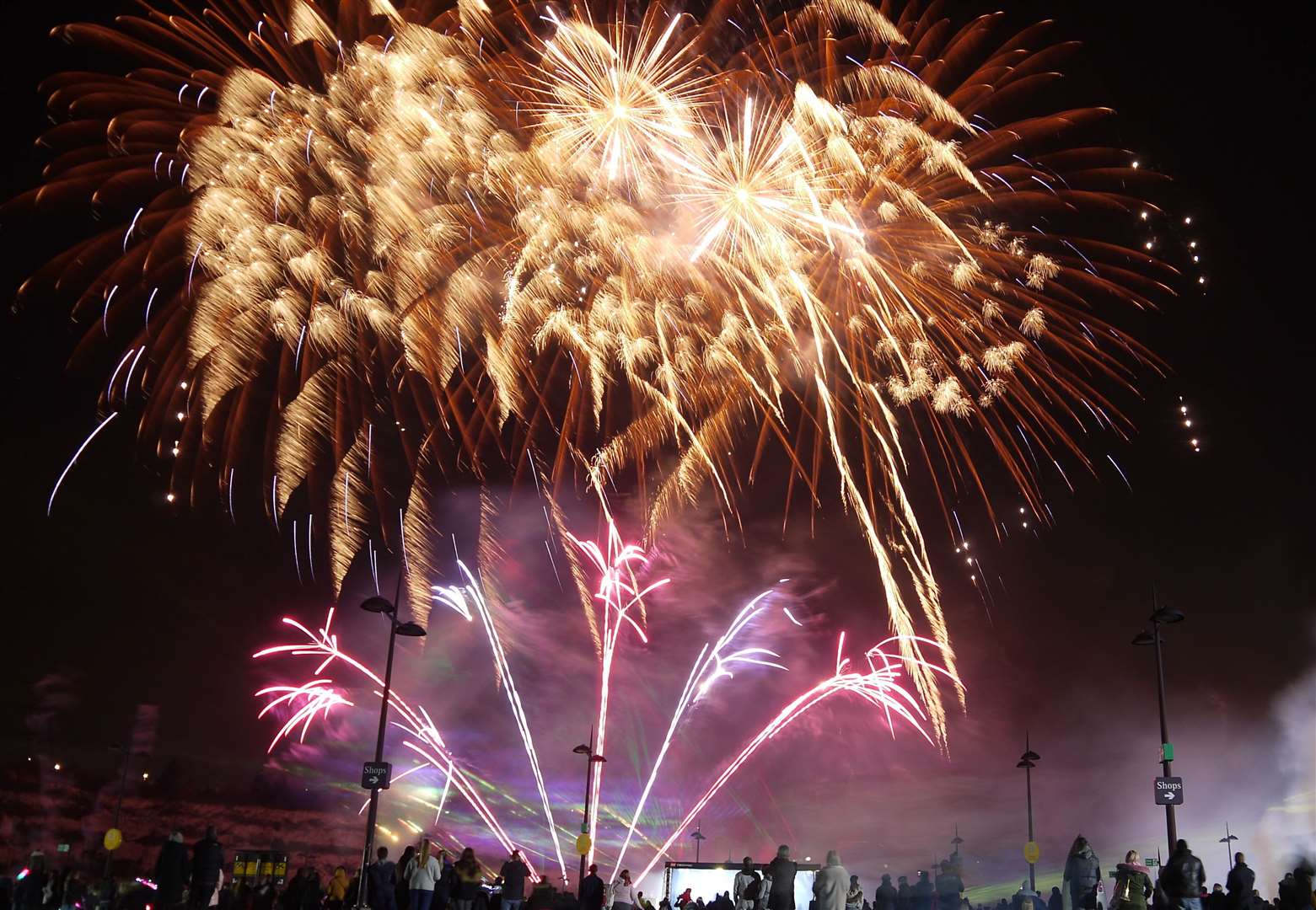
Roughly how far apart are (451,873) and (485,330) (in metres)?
8.81

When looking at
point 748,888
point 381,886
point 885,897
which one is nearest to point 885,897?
point 885,897

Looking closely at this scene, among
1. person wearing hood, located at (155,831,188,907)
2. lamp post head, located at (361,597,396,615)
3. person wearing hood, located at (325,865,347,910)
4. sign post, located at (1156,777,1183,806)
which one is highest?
lamp post head, located at (361,597,396,615)

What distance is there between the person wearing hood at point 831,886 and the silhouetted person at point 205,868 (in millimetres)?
7897

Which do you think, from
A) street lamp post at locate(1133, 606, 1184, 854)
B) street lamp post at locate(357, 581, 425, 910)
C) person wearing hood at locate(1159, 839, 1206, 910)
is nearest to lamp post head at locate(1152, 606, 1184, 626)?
street lamp post at locate(1133, 606, 1184, 854)

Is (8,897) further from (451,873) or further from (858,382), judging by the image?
(858,382)

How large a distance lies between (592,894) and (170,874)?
585 centimetres

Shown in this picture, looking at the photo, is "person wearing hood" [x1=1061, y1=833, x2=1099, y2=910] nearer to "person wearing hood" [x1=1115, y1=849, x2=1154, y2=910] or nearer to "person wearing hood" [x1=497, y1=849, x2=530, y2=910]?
"person wearing hood" [x1=1115, y1=849, x2=1154, y2=910]

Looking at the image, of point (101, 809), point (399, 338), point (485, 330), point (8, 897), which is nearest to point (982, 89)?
point (485, 330)

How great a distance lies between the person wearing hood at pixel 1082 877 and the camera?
1380 cm

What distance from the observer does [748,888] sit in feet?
50.1

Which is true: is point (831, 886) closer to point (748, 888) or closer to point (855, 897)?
point (748, 888)

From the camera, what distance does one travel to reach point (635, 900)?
17656 mm

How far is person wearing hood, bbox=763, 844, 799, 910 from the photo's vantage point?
40.2ft

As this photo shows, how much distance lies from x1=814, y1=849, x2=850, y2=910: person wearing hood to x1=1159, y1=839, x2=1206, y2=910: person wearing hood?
11.7ft
